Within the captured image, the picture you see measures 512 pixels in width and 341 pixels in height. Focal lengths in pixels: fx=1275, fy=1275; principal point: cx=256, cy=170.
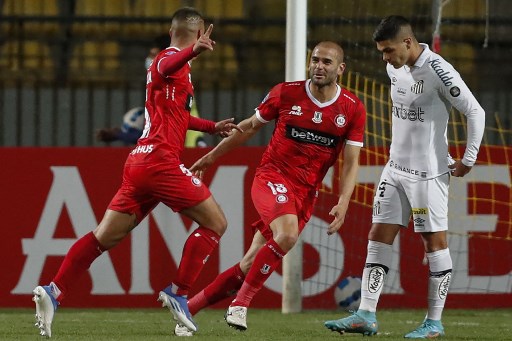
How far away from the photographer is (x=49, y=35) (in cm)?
1354

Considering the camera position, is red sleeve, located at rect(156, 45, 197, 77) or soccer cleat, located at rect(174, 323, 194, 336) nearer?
red sleeve, located at rect(156, 45, 197, 77)

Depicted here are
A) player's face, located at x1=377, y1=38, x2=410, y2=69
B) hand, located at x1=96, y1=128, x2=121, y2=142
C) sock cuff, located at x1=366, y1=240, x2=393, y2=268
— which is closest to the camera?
player's face, located at x1=377, y1=38, x2=410, y2=69

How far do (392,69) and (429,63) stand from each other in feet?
1.04

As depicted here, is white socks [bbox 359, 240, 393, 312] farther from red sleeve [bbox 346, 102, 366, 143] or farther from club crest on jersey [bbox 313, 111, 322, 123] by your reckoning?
club crest on jersey [bbox 313, 111, 322, 123]

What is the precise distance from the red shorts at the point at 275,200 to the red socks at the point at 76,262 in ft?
3.34

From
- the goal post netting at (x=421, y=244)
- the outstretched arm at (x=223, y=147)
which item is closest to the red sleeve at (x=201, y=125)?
the outstretched arm at (x=223, y=147)

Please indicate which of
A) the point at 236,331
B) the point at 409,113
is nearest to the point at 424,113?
the point at 409,113

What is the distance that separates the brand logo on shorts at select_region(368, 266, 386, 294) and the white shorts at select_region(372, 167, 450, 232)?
0.98ft

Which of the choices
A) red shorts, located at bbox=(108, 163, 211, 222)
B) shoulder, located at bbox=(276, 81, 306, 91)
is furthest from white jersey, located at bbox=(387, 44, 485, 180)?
red shorts, located at bbox=(108, 163, 211, 222)

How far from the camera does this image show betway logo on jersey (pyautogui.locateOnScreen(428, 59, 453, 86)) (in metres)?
7.63

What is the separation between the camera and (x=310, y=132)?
7.97m

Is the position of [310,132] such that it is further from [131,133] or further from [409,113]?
[131,133]

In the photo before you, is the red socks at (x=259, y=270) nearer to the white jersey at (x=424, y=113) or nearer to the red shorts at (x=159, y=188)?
the red shorts at (x=159, y=188)

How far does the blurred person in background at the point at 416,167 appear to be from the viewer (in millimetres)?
7641
